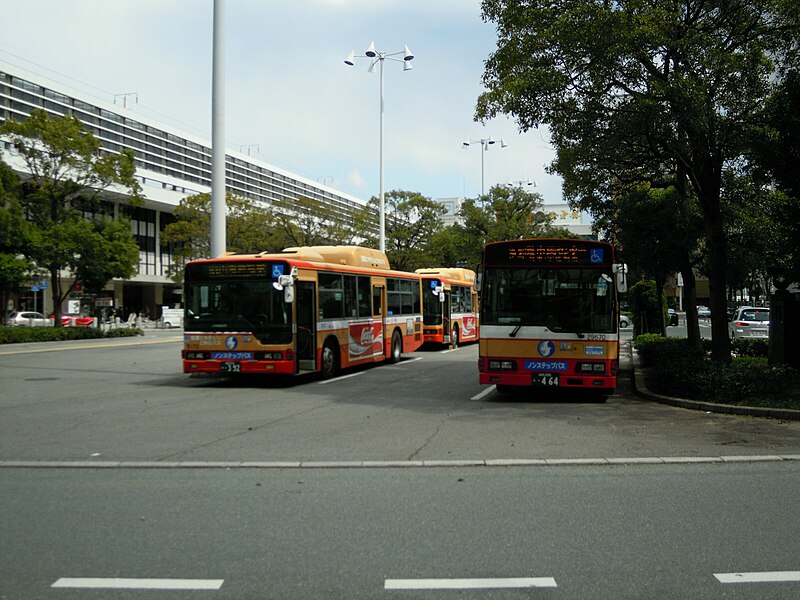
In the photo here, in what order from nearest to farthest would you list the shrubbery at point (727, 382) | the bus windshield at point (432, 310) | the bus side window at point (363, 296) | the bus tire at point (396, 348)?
the shrubbery at point (727, 382) → the bus side window at point (363, 296) → the bus tire at point (396, 348) → the bus windshield at point (432, 310)

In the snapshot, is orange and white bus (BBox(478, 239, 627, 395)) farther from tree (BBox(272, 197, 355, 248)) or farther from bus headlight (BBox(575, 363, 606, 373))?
tree (BBox(272, 197, 355, 248))

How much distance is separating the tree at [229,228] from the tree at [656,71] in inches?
1568

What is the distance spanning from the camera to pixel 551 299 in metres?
12.8

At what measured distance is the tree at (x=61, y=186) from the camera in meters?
A: 34.8

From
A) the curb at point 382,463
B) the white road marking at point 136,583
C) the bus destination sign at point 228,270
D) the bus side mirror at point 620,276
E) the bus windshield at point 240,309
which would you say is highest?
the bus destination sign at point 228,270

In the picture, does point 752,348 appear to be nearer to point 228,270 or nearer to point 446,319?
point 446,319

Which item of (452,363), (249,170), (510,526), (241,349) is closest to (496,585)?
(510,526)

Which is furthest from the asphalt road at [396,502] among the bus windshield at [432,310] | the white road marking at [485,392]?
the bus windshield at [432,310]

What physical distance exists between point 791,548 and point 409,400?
861 centimetres

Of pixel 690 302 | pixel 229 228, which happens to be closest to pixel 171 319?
pixel 229 228

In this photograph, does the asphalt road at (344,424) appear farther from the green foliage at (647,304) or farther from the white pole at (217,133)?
the green foliage at (647,304)

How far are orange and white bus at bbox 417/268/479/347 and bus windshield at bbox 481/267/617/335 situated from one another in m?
12.9

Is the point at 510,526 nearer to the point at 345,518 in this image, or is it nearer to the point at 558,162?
the point at 345,518

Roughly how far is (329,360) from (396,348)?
200 inches
